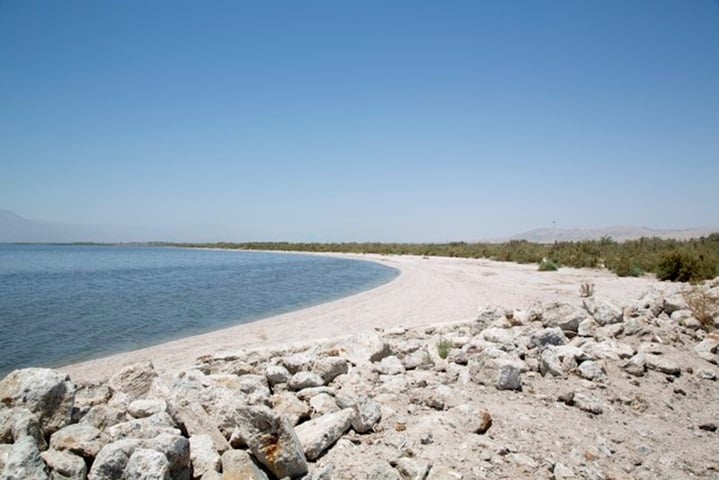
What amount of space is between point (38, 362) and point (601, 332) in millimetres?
12494

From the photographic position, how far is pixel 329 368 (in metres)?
6.01

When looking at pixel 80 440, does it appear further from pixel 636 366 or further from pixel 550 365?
pixel 636 366

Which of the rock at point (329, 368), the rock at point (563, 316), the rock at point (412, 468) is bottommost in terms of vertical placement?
the rock at point (412, 468)

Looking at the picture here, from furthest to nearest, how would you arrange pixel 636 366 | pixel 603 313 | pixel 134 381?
pixel 603 313 < pixel 636 366 < pixel 134 381

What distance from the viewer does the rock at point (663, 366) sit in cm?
671

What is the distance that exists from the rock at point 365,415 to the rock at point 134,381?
272 cm

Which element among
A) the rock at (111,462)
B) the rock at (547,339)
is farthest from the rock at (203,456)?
the rock at (547,339)

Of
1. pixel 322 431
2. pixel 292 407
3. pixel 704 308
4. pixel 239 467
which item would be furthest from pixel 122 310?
pixel 704 308

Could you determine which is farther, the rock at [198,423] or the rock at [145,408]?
the rock at [145,408]

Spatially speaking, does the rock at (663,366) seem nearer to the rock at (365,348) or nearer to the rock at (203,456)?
the rock at (365,348)

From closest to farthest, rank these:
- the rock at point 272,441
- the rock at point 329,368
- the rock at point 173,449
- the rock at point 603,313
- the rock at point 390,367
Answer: the rock at point 173,449 → the rock at point 272,441 → the rock at point 329,368 → the rock at point 390,367 → the rock at point 603,313

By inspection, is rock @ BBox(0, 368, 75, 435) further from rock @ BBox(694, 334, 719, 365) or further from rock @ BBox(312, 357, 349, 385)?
rock @ BBox(694, 334, 719, 365)

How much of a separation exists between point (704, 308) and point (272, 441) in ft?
31.6

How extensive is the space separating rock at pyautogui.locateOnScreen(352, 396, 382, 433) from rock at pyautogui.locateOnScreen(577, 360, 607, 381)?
3.31 meters
